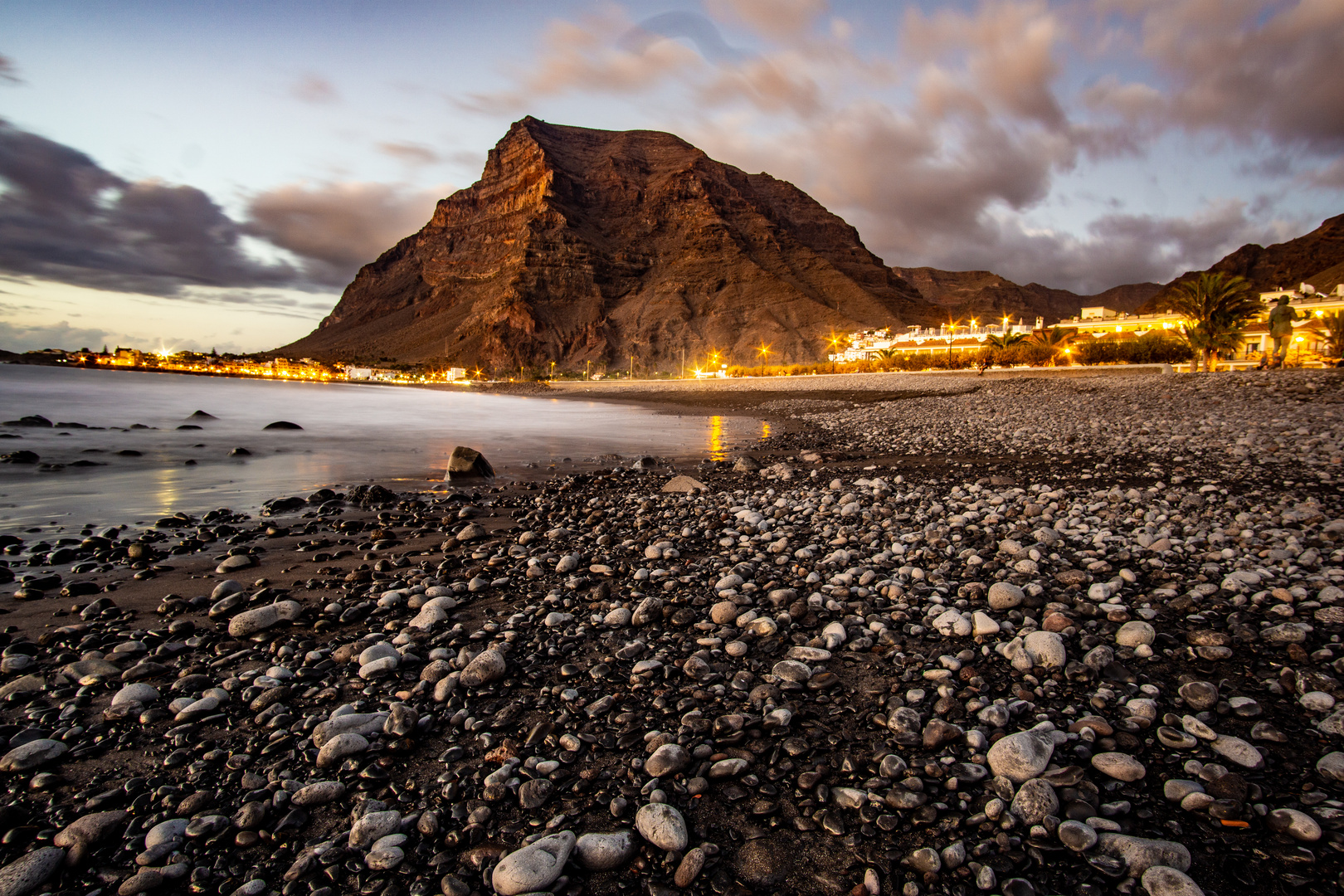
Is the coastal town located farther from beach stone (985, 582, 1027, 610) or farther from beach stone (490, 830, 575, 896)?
beach stone (490, 830, 575, 896)

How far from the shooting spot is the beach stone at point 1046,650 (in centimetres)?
355

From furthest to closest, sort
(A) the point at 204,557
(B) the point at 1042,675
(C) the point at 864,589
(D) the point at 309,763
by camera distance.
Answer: (A) the point at 204,557, (C) the point at 864,589, (B) the point at 1042,675, (D) the point at 309,763

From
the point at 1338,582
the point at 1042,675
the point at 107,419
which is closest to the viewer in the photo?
the point at 1042,675

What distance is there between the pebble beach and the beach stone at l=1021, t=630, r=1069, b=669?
0.02 m

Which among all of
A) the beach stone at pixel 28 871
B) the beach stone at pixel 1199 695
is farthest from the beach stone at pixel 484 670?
the beach stone at pixel 1199 695

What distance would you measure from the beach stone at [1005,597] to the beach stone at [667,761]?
2947mm

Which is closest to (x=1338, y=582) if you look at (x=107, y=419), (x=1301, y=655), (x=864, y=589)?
(x=1301, y=655)

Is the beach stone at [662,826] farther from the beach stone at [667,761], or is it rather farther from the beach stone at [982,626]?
the beach stone at [982,626]

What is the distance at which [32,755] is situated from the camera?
9.30 feet

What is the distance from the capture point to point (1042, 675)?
3.49 m

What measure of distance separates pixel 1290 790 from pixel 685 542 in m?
4.90

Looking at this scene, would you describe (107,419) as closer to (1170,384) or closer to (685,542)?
(685,542)

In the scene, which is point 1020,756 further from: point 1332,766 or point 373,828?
point 373,828

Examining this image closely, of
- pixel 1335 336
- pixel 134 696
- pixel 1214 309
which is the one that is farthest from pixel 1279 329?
pixel 134 696
